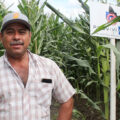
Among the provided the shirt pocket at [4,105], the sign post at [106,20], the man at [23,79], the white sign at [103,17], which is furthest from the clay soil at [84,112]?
the shirt pocket at [4,105]

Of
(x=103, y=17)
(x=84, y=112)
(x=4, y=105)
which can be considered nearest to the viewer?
(x=4, y=105)

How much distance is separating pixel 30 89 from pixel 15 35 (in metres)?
0.32

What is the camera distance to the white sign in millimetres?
1932

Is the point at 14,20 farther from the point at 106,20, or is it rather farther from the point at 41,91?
the point at 106,20

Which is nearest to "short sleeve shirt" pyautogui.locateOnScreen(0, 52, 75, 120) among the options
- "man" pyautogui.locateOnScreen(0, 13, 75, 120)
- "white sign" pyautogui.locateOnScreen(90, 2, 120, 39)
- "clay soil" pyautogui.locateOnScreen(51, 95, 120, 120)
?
"man" pyautogui.locateOnScreen(0, 13, 75, 120)

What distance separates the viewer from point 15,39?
50.4 inches

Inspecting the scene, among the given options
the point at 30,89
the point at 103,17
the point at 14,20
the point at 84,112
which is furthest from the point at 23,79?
the point at 84,112

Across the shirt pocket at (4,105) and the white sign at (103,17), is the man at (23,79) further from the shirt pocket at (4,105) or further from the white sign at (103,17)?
the white sign at (103,17)

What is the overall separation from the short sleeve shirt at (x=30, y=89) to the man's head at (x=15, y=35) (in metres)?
0.07

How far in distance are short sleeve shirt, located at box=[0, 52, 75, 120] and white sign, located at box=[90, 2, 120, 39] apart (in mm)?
732

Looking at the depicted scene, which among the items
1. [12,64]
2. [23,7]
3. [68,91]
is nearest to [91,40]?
[23,7]

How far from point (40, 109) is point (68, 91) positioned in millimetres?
241

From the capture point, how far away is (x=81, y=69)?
4.29m

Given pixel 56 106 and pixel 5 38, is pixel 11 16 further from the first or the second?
pixel 56 106
